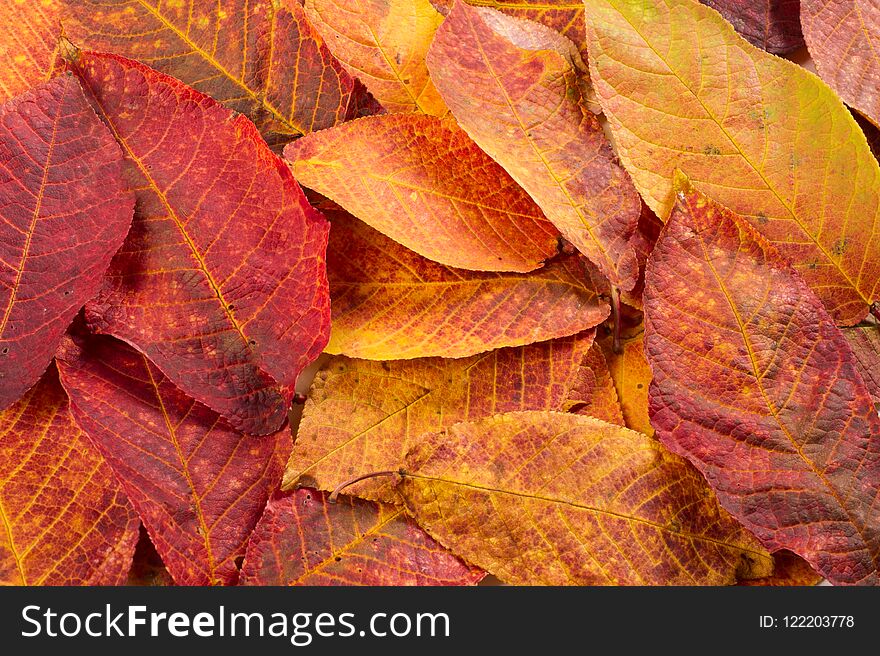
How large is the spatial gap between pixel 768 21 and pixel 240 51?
1.13 feet

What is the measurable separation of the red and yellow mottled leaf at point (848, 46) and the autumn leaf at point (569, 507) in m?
0.25

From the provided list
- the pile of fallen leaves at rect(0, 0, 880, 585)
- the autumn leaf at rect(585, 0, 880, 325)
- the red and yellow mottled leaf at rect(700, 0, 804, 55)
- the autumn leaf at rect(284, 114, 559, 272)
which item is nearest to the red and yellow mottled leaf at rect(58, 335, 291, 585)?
the pile of fallen leaves at rect(0, 0, 880, 585)

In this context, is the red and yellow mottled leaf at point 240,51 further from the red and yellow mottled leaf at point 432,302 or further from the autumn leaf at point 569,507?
the autumn leaf at point 569,507

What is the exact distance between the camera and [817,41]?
516 mm

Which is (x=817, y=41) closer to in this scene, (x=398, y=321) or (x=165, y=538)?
(x=398, y=321)

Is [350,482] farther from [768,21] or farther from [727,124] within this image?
[768,21]

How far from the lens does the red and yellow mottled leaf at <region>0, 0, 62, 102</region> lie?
49 cm

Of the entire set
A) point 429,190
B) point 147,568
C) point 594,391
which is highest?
point 429,190

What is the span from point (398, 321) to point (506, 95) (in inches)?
5.6

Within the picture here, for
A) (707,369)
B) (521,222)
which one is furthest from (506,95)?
(707,369)

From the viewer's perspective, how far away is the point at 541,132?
0.47 meters

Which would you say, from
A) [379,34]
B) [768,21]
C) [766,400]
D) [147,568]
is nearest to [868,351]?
[766,400]

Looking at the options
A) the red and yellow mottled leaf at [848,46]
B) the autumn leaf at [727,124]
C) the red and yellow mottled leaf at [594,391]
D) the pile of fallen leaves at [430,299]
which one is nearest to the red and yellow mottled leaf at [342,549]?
the pile of fallen leaves at [430,299]

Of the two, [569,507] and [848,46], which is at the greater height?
[848,46]
